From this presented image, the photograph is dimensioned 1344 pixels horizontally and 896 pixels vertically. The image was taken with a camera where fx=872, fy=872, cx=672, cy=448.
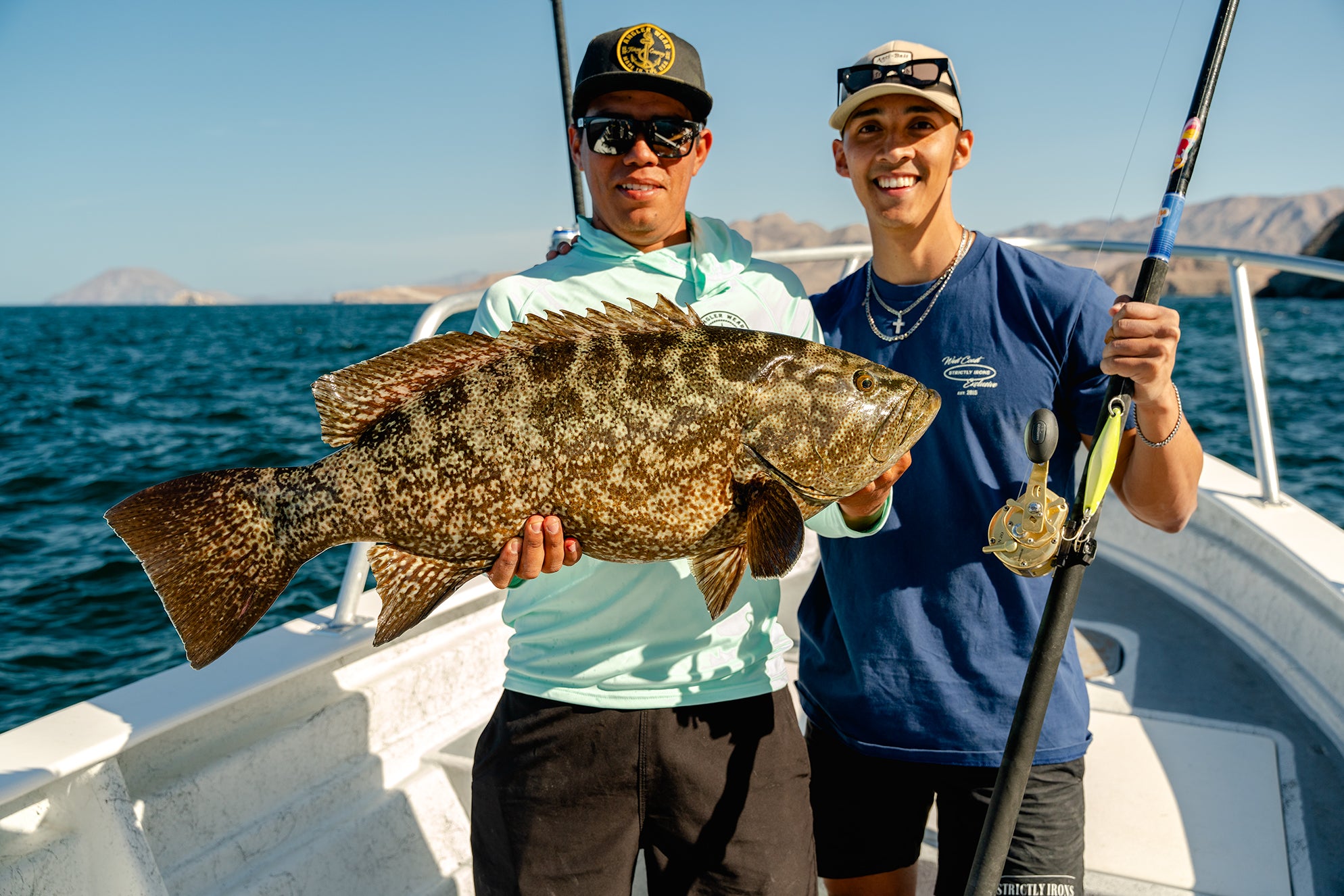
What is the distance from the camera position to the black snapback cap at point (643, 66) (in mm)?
2422

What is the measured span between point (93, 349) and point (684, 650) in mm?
46768

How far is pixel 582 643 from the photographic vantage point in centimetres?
230

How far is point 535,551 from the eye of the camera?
208cm

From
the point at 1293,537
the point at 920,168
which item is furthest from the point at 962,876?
the point at 1293,537

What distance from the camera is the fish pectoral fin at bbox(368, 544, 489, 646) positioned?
218cm

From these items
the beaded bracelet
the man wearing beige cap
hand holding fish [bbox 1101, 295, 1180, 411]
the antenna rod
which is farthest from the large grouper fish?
the antenna rod

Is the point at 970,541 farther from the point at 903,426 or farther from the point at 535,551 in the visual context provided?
the point at 535,551

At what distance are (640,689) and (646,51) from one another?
174 cm

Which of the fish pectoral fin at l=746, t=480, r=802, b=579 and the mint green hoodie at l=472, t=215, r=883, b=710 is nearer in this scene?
the fish pectoral fin at l=746, t=480, r=802, b=579

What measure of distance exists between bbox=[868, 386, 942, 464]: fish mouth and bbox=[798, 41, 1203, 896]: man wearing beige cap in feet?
0.96

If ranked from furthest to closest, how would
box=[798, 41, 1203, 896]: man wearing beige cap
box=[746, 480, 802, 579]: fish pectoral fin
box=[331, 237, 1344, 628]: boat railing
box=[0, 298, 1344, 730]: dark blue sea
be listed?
box=[0, 298, 1344, 730]: dark blue sea → box=[331, 237, 1344, 628]: boat railing → box=[798, 41, 1203, 896]: man wearing beige cap → box=[746, 480, 802, 579]: fish pectoral fin

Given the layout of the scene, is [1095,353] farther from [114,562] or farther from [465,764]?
Result: [114,562]

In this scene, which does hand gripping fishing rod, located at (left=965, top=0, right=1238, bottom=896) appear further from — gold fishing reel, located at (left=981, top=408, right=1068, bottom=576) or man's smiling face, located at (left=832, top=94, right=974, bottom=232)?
man's smiling face, located at (left=832, top=94, right=974, bottom=232)

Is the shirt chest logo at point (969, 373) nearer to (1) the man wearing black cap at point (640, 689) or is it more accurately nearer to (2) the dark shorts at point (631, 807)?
(1) the man wearing black cap at point (640, 689)
